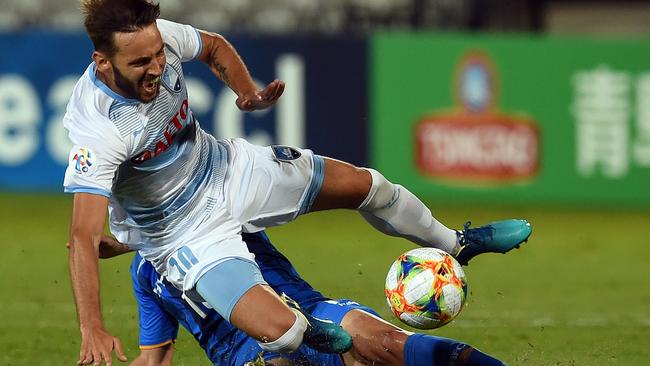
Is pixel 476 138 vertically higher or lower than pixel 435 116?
lower

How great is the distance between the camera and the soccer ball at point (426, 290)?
21.3 feet

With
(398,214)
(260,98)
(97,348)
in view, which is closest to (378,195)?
(398,214)

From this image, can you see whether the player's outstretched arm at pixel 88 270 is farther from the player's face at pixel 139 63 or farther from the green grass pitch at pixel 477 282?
the green grass pitch at pixel 477 282

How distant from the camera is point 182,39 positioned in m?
6.91

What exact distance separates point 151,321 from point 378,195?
138 cm

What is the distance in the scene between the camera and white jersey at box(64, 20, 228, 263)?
19.9ft

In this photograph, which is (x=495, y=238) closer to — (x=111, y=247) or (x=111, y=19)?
(x=111, y=247)

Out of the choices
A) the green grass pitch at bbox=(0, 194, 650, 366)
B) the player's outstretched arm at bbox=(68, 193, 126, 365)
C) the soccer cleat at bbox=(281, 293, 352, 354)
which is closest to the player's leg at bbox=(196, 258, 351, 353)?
the soccer cleat at bbox=(281, 293, 352, 354)

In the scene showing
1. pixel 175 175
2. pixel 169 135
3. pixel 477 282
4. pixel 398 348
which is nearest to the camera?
pixel 398 348

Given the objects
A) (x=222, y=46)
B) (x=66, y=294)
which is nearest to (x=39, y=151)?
(x=66, y=294)

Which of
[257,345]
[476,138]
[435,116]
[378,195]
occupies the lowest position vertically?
[476,138]

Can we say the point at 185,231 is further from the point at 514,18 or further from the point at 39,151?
the point at 514,18

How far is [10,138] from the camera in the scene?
15562 millimetres

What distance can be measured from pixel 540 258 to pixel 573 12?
30.5 feet
